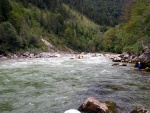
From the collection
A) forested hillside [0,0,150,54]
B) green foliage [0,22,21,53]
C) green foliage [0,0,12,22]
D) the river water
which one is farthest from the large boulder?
green foliage [0,0,12,22]

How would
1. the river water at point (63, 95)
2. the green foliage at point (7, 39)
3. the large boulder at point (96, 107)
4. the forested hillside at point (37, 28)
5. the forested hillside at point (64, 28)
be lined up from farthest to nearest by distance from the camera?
1. the forested hillside at point (37, 28)
2. the green foliage at point (7, 39)
3. the forested hillside at point (64, 28)
4. the river water at point (63, 95)
5. the large boulder at point (96, 107)

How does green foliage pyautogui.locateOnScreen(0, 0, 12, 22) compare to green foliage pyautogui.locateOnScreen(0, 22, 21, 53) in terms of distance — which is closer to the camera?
green foliage pyautogui.locateOnScreen(0, 22, 21, 53)

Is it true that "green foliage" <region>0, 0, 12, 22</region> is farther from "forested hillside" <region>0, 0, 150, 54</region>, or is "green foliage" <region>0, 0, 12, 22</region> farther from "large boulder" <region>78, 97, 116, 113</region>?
"large boulder" <region>78, 97, 116, 113</region>

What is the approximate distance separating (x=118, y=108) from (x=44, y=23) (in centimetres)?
8659

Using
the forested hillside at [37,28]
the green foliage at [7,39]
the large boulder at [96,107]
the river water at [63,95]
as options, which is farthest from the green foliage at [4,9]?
the large boulder at [96,107]

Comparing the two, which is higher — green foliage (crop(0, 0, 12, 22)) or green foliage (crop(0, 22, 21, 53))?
green foliage (crop(0, 0, 12, 22))

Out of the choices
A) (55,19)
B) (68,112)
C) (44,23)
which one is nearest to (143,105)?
(68,112)

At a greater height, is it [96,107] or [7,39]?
[7,39]

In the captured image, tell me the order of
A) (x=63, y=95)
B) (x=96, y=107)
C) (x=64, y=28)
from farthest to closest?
(x=64, y=28)
(x=63, y=95)
(x=96, y=107)

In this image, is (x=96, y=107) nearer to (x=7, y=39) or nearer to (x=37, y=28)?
(x=7, y=39)

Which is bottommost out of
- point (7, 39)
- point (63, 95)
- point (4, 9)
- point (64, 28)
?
point (63, 95)

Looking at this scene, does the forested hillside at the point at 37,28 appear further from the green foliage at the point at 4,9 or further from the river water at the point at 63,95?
the river water at the point at 63,95

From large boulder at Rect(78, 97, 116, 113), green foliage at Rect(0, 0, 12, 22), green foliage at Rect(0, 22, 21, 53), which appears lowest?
large boulder at Rect(78, 97, 116, 113)

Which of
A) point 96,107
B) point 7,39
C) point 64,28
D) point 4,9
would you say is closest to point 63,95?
point 96,107
